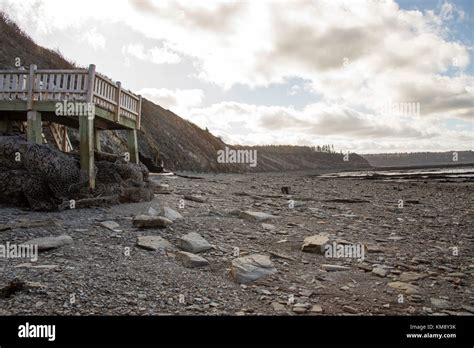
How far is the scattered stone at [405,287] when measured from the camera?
17.2 feet

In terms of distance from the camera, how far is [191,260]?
6.00 metres

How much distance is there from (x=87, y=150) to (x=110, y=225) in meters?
3.63

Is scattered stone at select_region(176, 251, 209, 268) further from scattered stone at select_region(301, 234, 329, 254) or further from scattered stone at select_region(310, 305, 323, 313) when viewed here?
scattered stone at select_region(301, 234, 329, 254)

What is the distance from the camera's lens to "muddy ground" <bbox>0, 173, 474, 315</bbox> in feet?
14.5

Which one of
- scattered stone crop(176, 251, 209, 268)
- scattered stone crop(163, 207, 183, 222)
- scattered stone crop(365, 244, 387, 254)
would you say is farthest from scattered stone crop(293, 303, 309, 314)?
scattered stone crop(163, 207, 183, 222)

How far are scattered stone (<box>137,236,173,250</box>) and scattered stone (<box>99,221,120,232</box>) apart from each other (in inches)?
A: 39.8

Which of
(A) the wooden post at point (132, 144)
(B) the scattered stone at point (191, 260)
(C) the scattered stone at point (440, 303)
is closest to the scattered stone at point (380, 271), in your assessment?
(C) the scattered stone at point (440, 303)

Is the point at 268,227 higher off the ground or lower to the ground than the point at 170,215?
lower

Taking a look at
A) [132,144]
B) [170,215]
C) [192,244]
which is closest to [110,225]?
[170,215]

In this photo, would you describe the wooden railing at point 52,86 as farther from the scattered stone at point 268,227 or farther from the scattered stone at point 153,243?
the scattered stone at point 268,227

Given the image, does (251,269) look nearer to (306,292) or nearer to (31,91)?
(306,292)

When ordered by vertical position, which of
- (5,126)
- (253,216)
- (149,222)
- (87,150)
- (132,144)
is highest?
(5,126)
